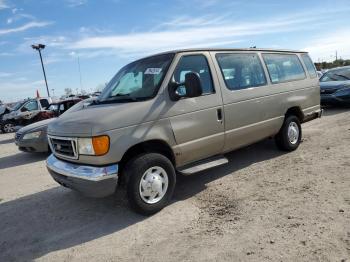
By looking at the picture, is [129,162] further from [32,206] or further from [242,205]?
[32,206]

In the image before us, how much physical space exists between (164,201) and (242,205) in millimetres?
1046

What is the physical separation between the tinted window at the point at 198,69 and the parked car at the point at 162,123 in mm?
14

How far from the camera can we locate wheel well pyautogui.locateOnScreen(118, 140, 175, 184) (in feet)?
15.0

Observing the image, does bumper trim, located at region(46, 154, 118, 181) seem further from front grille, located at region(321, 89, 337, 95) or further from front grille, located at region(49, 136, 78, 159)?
front grille, located at region(321, 89, 337, 95)

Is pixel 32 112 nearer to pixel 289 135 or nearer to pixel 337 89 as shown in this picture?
pixel 289 135

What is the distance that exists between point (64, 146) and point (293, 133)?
462 centimetres

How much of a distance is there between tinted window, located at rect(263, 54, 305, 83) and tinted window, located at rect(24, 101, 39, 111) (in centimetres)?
1267

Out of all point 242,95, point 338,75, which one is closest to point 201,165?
point 242,95

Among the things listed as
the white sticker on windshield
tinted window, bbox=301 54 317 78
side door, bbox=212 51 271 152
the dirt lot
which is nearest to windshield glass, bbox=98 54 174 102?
the white sticker on windshield

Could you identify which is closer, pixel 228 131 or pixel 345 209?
pixel 345 209

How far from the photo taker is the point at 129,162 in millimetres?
4453

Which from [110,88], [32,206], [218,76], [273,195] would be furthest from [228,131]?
[32,206]

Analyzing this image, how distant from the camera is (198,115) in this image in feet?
16.5

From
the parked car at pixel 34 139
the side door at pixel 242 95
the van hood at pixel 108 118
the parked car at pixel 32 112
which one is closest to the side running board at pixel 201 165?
the side door at pixel 242 95
